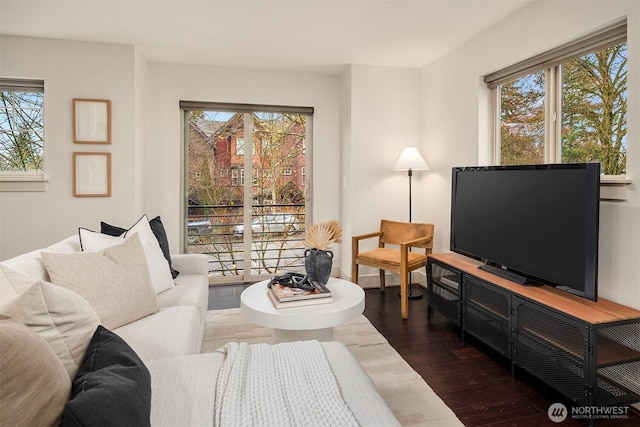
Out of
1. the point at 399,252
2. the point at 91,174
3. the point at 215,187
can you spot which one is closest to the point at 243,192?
the point at 215,187

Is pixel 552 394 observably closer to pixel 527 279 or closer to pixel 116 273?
pixel 527 279

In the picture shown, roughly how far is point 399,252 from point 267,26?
2474 millimetres

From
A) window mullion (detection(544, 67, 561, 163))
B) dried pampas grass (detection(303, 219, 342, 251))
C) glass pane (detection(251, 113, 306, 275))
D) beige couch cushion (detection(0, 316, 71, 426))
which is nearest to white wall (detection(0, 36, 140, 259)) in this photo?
glass pane (detection(251, 113, 306, 275))

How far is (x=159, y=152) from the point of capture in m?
4.17

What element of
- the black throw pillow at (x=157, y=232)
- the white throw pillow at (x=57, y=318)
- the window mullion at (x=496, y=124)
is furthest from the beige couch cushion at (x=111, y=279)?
the window mullion at (x=496, y=124)

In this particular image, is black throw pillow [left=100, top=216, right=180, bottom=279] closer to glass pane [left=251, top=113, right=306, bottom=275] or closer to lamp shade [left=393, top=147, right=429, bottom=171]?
glass pane [left=251, top=113, right=306, bottom=275]

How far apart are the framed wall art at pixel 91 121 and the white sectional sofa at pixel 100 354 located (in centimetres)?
181

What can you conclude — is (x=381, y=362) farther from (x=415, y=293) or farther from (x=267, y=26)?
(x=267, y=26)

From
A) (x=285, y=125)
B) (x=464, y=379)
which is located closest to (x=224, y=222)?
(x=285, y=125)

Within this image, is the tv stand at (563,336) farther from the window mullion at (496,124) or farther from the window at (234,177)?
the window at (234,177)

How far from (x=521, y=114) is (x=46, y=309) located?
3.38 meters

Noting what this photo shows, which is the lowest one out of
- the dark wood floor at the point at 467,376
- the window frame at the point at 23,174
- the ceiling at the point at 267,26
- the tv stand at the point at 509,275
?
the dark wood floor at the point at 467,376

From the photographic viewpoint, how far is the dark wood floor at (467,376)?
1.89 metres

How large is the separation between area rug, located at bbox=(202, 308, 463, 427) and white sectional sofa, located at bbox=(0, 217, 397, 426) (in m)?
0.68
